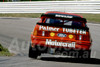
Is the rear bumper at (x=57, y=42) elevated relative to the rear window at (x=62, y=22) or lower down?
lower down

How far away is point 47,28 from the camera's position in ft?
30.7

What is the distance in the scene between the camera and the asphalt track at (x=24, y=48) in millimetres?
8625

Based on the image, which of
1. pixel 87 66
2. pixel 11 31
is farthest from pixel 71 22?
pixel 11 31

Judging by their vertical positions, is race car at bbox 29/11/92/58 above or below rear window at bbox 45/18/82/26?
below

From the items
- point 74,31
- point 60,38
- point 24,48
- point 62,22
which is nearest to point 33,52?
point 60,38

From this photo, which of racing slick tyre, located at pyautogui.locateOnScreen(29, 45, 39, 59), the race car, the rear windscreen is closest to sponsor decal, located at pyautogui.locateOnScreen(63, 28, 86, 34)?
the race car

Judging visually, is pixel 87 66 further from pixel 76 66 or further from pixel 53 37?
pixel 53 37

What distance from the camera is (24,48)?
42.8 ft

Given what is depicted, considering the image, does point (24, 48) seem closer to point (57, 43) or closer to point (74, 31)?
point (57, 43)

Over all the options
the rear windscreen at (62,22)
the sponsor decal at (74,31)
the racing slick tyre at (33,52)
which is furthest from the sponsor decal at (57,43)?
the rear windscreen at (62,22)

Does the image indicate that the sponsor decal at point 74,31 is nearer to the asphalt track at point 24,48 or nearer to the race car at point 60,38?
the race car at point 60,38

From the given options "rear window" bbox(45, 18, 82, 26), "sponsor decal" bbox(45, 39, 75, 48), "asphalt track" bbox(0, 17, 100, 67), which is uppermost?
"rear window" bbox(45, 18, 82, 26)

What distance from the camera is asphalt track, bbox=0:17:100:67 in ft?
28.3

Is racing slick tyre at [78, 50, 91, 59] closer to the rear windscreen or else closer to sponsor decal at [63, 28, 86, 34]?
sponsor decal at [63, 28, 86, 34]
